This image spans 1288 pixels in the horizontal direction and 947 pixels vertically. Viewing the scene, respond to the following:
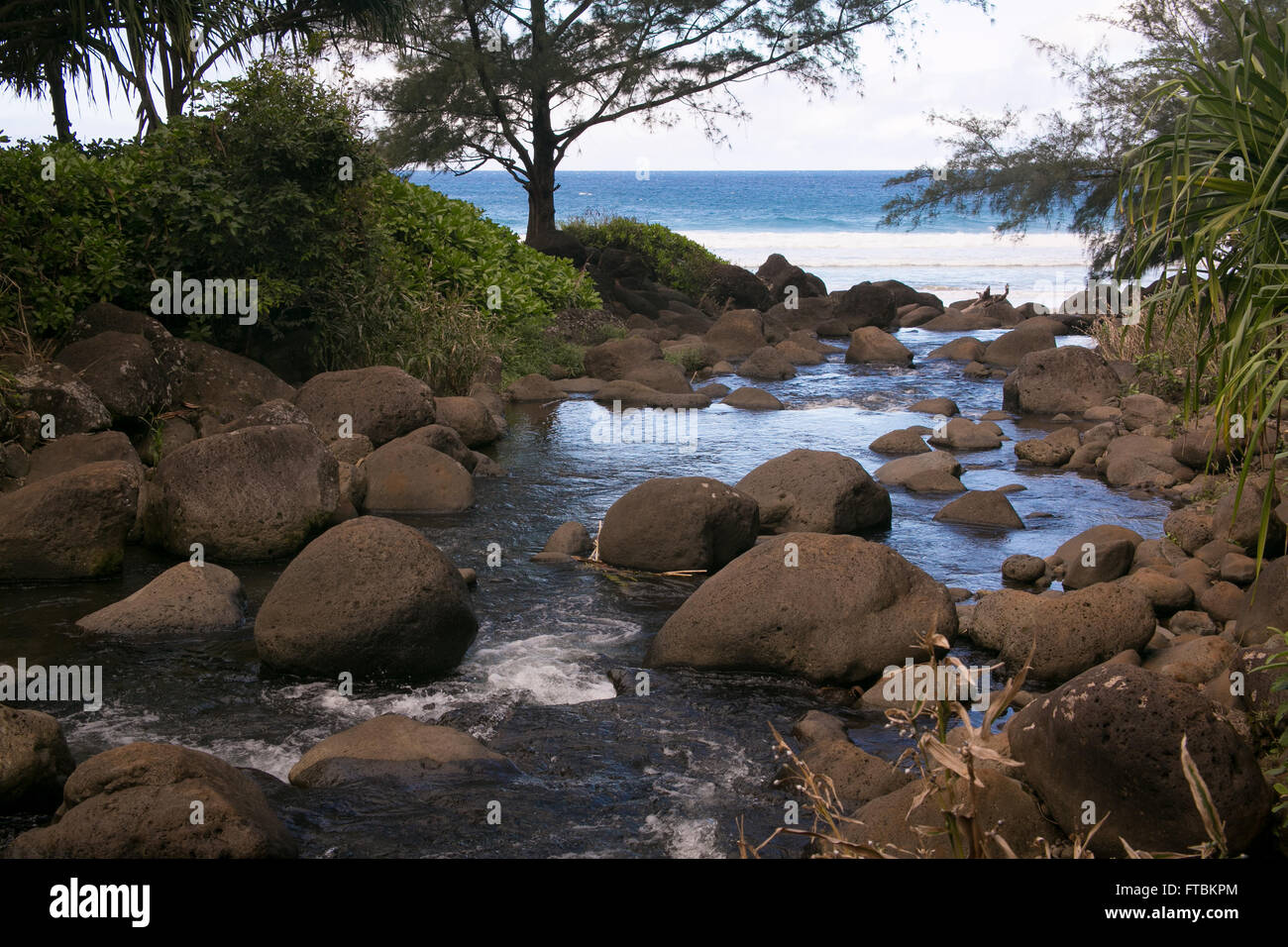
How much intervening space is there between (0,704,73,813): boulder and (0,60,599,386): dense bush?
7.16 metres

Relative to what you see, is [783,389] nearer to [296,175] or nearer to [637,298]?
[637,298]

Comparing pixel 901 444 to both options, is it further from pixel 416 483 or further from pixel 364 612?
pixel 364 612

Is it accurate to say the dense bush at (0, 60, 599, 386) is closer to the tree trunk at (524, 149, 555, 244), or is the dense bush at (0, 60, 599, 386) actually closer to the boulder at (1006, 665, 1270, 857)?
the boulder at (1006, 665, 1270, 857)

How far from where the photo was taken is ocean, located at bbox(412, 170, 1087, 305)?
43.7 metres

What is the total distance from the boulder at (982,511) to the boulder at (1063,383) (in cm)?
610

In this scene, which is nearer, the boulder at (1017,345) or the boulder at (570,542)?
the boulder at (570,542)

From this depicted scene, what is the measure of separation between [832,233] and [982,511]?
52178 millimetres

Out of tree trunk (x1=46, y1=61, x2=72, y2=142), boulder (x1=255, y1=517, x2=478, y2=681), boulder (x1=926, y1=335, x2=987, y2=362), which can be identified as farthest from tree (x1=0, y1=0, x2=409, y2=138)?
boulder (x1=926, y1=335, x2=987, y2=362)

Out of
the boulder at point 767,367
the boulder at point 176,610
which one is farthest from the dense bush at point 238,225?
the boulder at point 767,367

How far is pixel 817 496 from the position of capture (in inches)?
410

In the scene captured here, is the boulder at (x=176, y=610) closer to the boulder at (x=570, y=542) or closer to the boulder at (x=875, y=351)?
the boulder at (x=570, y=542)

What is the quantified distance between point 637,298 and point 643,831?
2016 cm

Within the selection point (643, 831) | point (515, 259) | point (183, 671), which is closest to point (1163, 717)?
point (643, 831)

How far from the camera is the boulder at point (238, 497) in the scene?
9.36 m
